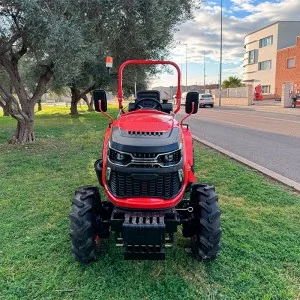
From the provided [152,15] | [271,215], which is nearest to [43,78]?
[152,15]

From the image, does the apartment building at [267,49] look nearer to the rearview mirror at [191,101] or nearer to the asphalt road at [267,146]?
the asphalt road at [267,146]

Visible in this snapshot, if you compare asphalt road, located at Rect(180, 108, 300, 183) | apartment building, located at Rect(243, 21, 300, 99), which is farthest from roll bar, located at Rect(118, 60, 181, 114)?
apartment building, located at Rect(243, 21, 300, 99)

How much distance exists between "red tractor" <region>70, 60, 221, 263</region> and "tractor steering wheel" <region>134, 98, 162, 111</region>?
35.2 inches

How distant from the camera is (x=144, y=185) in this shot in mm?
2797

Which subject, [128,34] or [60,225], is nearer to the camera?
[60,225]

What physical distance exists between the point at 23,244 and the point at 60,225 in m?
0.55

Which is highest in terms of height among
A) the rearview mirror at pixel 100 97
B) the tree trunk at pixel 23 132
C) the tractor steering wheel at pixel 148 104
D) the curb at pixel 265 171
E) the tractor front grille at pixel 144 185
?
the rearview mirror at pixel 100 97

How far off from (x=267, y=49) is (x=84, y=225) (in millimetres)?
54808

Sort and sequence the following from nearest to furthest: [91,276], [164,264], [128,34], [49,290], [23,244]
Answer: [49,290]
[91,276]
[164,264]
[23,244]
[128,34]

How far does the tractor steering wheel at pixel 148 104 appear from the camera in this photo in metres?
4.05

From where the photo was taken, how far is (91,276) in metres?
2.93

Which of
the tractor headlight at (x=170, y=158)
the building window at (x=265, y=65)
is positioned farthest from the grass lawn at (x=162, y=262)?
the building window at (x=265, y=65)

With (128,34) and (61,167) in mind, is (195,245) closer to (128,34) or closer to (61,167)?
(61,167)

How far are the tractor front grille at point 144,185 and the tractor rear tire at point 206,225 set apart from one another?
35cm
